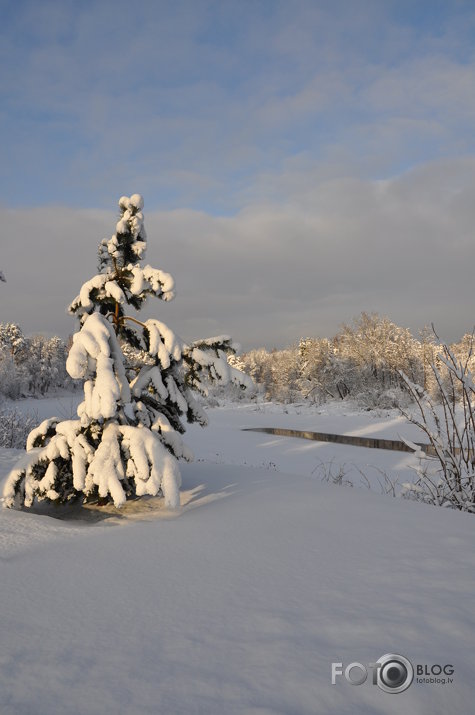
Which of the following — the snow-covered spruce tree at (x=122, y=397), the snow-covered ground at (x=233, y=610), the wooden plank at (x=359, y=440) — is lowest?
the wooden plank at (x=359, y=440)

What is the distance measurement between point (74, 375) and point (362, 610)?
274cm

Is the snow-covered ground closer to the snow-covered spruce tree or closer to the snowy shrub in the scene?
the snow-covered spruce tree

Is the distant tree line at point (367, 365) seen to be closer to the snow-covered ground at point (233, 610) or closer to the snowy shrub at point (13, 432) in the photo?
the snowy shrub at point (13, 432)

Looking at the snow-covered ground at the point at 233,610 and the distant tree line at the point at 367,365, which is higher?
the distant tree line at the point at 367,365

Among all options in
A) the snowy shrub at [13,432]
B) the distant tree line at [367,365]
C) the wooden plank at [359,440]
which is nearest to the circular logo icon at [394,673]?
the snowy shrub at [13,432]

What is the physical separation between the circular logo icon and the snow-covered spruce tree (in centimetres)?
230

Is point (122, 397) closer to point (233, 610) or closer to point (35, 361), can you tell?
point (233, 610)

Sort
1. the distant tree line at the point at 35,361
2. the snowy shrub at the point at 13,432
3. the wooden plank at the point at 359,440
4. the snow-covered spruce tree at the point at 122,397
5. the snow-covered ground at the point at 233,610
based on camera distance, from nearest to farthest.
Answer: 1. the snow-covered ground at the point at 233,610
2. the snow-covered spruce tree at the point at 122,397
3. the snowy shrub at the point at 13,432
4. the wooden plank at the point at 359,440
5. the distant tree line at the point at 35,361

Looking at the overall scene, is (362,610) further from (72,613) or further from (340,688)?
(72,613)

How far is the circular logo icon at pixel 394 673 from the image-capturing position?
54.7 inches

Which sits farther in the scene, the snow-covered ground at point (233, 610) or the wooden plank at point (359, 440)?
the wooden plank at point (359, 440)

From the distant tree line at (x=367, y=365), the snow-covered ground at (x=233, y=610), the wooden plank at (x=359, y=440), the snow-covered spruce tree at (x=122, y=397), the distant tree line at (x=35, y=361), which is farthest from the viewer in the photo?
the distant tree line at (x=35, y=361)

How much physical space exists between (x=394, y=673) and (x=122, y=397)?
10.4ft

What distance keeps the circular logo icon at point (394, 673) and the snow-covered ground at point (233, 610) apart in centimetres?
3
